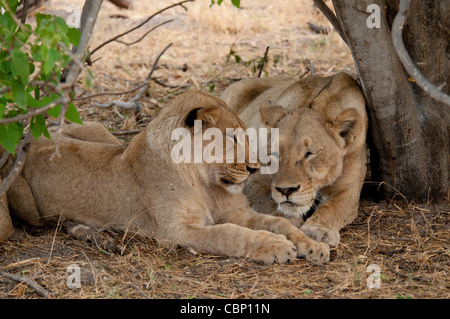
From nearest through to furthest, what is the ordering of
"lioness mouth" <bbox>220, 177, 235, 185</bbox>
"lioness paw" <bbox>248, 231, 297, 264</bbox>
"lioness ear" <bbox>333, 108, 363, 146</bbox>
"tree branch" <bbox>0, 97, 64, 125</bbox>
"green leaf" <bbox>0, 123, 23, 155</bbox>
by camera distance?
1. "tree branch" <bbox>0, 97, 64, 125</bbox>
2. "green leaf" <bbox>0, 123, 23, 155</bbox>
3. "lioness paw" <bbox>248, 231, 297, 264</bbox>
4. "lioness mouth" <bbox>220, 177, 235, 185</bbox>
5. "lioness ear" <bbox>333, 108, 363, 146</bbox>

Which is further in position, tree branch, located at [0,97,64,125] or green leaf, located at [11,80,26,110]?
green leaf, located at [11,80,26,110]

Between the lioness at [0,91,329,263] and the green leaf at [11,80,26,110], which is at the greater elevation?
the green leaf at [11,80,26,110]

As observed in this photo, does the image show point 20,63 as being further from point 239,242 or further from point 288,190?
point 288,190

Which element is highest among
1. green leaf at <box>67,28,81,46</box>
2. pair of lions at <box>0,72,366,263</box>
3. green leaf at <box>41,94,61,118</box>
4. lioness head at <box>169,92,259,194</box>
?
green leaf at <box>67,28,81,46</box>

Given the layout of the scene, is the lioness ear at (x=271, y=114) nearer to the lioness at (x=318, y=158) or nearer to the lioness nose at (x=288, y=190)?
the lioness at (x=318, y=158)

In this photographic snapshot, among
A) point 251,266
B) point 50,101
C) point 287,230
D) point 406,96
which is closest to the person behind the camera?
point 50,101

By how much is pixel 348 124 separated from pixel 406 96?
0.50 meters

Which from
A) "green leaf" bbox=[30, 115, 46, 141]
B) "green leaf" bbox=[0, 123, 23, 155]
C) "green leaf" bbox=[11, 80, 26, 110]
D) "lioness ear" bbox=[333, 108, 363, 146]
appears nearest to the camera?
"green leaf" bbox=[11, 80, 26, 110]

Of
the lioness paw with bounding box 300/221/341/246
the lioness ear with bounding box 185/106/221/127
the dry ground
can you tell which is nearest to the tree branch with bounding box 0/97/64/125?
the dry ground

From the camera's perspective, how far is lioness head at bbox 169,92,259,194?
3.99 metres

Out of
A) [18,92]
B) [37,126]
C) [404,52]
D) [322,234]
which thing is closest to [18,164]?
[37,126]

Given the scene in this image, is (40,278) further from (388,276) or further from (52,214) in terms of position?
(388,276)

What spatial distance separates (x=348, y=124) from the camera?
175 inches

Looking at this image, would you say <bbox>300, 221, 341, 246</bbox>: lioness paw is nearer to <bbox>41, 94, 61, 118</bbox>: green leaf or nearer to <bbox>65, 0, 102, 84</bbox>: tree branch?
<bbox>41, 94, 61, 118</bbox>: green leaf
